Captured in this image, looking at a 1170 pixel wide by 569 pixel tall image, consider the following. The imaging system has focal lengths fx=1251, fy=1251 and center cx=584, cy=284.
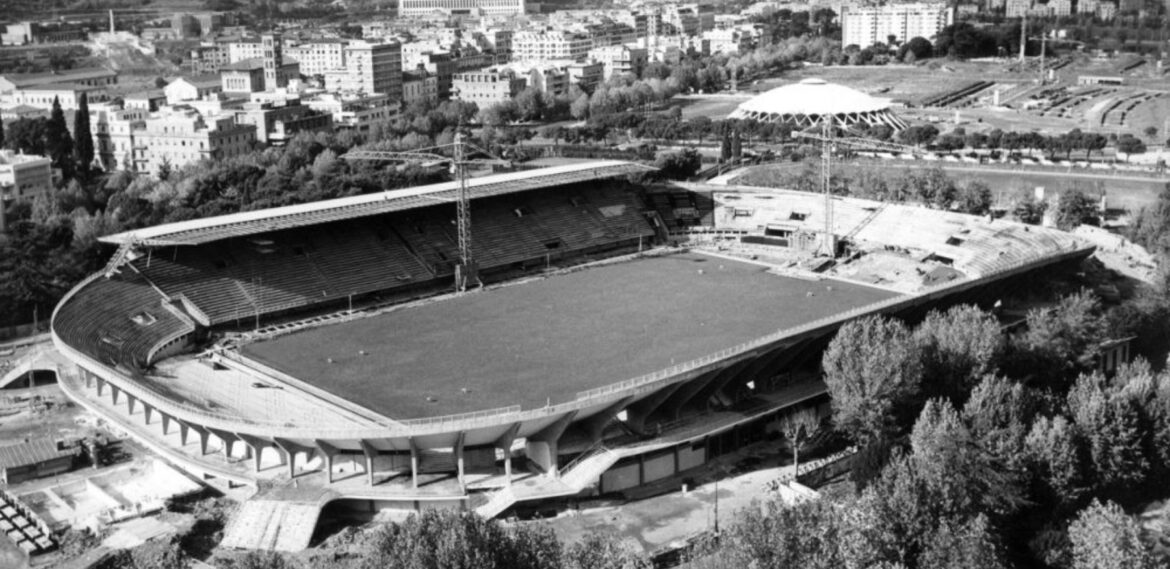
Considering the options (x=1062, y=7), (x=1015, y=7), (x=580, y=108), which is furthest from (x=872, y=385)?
(x=1015, y=7)

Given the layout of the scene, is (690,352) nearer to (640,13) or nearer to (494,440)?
(494,440)

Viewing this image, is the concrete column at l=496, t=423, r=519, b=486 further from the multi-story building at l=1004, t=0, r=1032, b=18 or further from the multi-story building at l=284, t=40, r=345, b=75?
the multi-story building at l=1004, t=0, r=1032, b=18

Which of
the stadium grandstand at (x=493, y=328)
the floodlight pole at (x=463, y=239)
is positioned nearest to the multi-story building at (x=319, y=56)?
the stadium grandstand at (x=493, y=328)

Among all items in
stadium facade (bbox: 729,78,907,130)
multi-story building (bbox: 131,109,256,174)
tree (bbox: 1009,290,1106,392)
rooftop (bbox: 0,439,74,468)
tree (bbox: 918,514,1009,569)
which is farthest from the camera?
multi-story building (bbox: 131,109,256,174)

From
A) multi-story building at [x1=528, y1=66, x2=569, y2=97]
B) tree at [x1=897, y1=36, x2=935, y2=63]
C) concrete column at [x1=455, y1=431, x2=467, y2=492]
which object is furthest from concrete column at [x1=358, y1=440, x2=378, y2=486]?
tree at [x1=897, y1=36, x2=935, y2=63]

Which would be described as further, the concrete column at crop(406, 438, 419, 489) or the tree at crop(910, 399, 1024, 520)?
the concrete column at crop(406, 438, 419, 489)

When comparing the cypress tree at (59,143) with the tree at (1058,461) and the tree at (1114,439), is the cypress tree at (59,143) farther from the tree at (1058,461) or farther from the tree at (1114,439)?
the tree at (1114,439)
